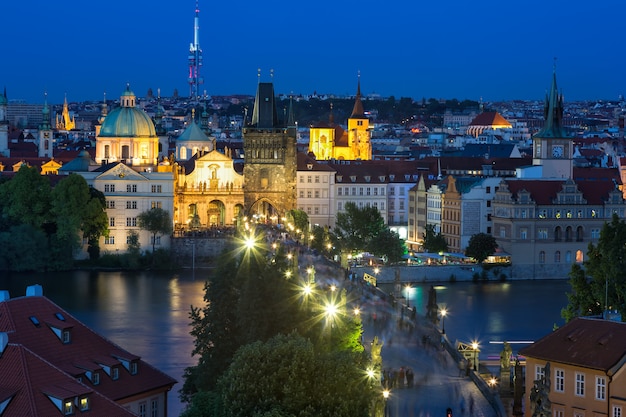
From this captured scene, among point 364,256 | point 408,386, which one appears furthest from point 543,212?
point 408,386

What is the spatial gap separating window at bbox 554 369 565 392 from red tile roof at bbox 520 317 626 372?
192 millimetres

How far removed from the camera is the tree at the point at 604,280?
34406 mm

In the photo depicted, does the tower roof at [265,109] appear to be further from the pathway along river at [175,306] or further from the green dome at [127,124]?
the pathway along river at [175,306]

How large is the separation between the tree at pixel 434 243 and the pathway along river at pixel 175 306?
19.2 ft

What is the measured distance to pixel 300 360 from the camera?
24031 mm

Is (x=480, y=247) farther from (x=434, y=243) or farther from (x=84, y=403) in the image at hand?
(x=84, y=403)

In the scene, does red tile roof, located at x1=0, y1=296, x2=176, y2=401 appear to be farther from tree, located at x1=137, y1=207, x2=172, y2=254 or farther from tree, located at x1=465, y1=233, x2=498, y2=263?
tree, located at x1=137, y1=207, x2=172, y2=254

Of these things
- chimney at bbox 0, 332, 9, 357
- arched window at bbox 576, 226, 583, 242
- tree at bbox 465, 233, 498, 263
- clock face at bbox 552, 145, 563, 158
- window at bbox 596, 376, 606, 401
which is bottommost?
window at bbox 596, 376, 606, 401

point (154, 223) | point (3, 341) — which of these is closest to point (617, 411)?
point (3, 341)

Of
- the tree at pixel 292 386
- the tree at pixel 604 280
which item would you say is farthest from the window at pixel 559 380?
the tree at pixel 604 280

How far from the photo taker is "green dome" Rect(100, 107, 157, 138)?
75375 millimetres

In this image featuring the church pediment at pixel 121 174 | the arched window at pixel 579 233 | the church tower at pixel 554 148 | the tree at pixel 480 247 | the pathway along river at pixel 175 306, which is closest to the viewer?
the pathway along river at pixel 175 306

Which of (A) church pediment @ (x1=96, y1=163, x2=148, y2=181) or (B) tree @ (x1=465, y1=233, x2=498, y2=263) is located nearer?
(B) tree @ (x1=465, y1=233, x2=498, y2=263)

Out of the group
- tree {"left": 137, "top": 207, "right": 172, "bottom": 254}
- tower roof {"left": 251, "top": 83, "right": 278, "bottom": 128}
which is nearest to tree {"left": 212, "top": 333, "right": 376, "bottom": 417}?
tree {"left": 137, "top": 207, "right": 172, "bottom": 254}
